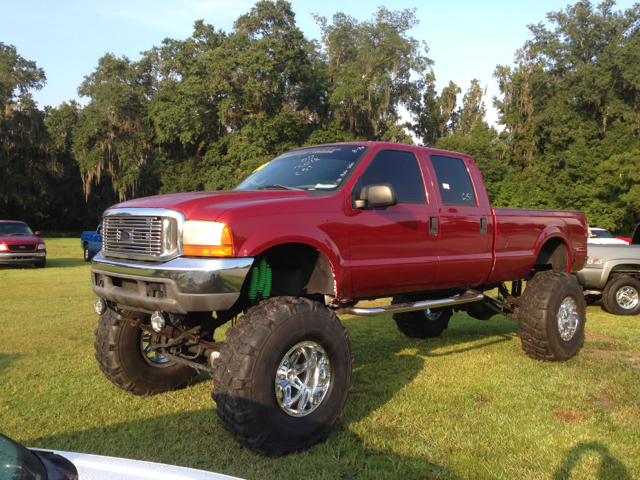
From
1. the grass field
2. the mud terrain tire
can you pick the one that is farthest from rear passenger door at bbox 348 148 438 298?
the mud terrain tire

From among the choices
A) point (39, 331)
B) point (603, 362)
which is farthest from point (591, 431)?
point (39, 331)

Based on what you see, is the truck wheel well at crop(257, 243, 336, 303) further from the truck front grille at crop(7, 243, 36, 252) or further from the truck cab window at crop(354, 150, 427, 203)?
the truck front grille at crop(7, 243, 36, 252)

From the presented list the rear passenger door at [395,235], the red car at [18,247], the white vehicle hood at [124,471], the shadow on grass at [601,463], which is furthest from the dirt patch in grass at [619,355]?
the red car at [18,247]

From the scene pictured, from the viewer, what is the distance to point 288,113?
43.8 metres

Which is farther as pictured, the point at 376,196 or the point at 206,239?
the point at 376,196

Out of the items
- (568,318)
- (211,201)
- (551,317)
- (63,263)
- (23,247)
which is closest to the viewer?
(211,201)

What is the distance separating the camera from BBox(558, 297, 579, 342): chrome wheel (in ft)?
22.1

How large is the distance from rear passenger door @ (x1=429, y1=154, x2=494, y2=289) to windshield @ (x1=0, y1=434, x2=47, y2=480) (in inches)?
167

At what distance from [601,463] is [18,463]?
362cm

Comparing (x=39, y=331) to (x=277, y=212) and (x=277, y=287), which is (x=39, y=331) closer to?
(x=277, y=287)

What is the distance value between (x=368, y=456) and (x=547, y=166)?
4639 centimetres

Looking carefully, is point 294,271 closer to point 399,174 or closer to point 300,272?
point 300,272

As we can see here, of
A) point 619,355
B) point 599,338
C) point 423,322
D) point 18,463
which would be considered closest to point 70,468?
point 18,463

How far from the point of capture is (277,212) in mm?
4176
